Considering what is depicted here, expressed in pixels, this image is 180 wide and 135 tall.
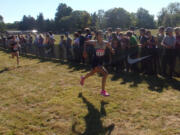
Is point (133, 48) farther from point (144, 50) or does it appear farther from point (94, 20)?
point (94, 20)

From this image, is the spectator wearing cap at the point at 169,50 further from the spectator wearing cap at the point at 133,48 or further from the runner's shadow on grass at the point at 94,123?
the runner's shadow on grass at the point at 94,123

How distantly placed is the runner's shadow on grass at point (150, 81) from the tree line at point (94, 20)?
7103 cm

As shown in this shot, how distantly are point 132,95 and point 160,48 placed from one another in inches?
121

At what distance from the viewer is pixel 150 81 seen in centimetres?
743

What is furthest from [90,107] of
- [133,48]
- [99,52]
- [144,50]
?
[133,48]

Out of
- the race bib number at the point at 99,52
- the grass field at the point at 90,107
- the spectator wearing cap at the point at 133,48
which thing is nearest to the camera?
the grass field at the point at 90,107

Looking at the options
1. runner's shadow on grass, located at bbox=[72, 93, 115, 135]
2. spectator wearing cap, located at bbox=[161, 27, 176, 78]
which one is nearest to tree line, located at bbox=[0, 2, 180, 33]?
spectator wearing cap, located at bbox=[161, 27, 176, 78]

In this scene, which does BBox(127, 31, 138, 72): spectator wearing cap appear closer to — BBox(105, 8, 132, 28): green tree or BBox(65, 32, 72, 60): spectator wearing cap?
BBox(65, 32, 72, 60): spectator wearing cap

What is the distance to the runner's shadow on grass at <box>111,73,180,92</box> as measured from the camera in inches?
263

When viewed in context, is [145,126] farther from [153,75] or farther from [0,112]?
[153,75]

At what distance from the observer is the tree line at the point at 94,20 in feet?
296

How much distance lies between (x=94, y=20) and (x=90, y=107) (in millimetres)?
88567

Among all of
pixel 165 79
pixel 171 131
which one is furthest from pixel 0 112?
pixel 165 79

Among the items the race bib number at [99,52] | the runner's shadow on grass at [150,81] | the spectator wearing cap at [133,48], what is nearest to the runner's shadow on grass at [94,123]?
the race bib number at [99,52]
